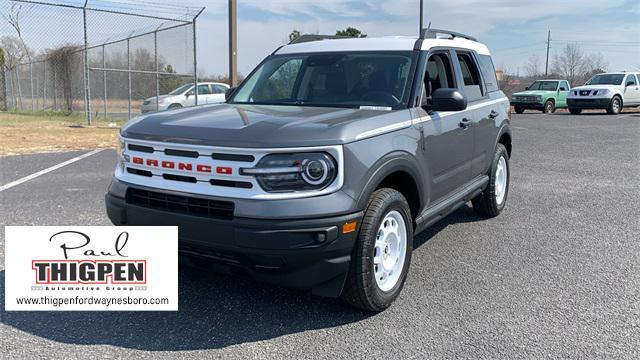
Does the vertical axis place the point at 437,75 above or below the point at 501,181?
above

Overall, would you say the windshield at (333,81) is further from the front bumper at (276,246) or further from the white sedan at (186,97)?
the white sedan at (186,97)

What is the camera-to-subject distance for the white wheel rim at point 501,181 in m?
6.29

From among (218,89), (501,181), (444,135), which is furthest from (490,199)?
(218,89)

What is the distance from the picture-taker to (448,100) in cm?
413

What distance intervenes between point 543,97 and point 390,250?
23933 millimetres

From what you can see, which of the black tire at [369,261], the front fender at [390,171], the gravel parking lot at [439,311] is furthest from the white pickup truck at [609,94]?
the black tire at [369,261]

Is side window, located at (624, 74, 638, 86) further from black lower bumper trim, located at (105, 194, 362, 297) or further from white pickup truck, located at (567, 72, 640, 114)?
black lower bumper trim, located at (105, 194, 362, 297)

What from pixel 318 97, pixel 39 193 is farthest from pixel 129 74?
pixel 318 97

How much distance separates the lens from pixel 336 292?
3.32m

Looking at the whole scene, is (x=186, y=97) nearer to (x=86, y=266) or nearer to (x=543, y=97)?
(x=543, y=97)

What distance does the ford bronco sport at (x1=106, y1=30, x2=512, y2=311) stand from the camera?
10.3ft

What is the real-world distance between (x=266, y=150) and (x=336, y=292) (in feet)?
3.18

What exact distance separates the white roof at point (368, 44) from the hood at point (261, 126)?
89 cm

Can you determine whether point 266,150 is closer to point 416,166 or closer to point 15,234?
point 416,166
